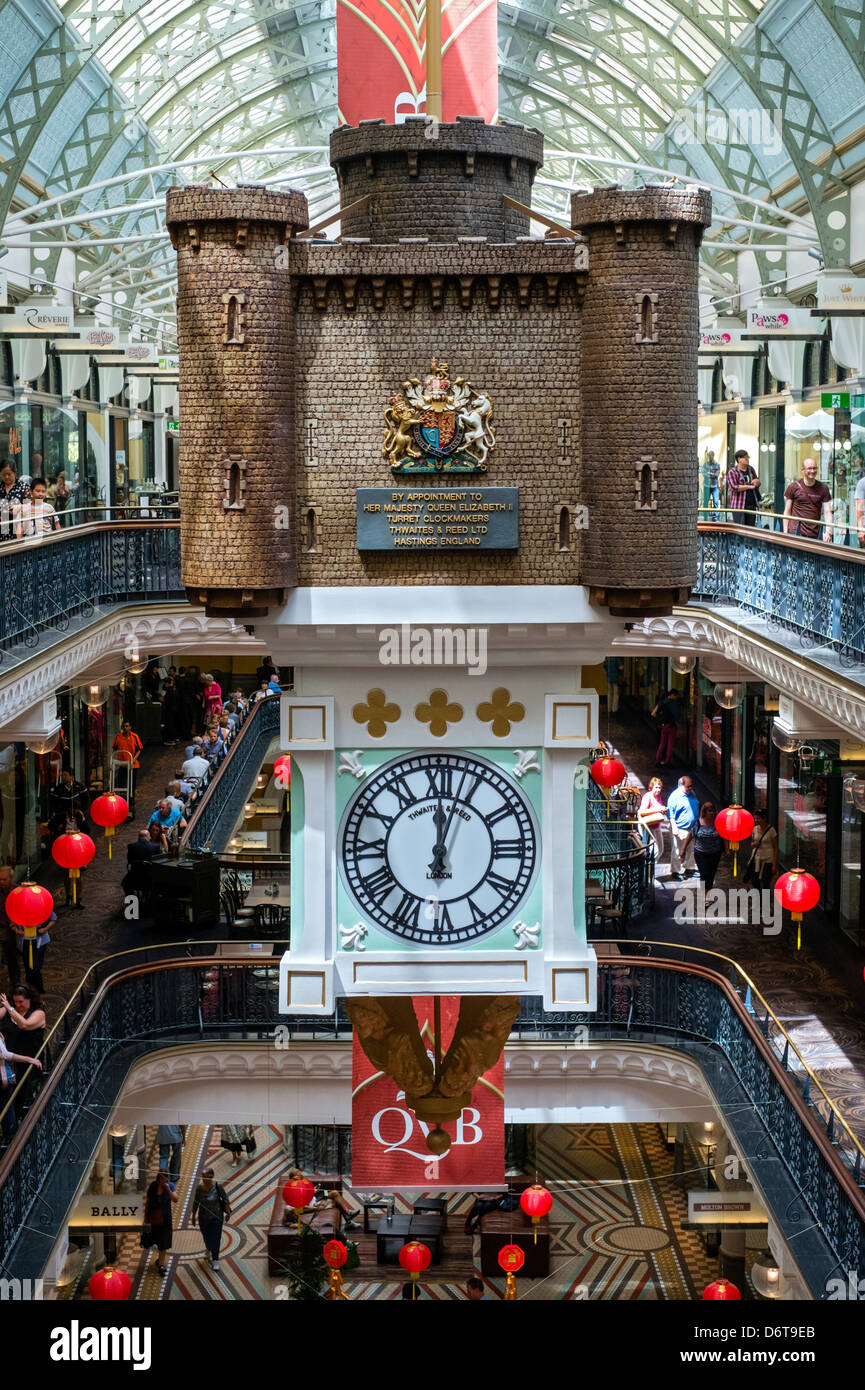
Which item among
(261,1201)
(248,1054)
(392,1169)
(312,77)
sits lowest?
(261,1201)

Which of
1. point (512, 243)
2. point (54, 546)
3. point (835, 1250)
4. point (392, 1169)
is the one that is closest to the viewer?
point (512, 243)

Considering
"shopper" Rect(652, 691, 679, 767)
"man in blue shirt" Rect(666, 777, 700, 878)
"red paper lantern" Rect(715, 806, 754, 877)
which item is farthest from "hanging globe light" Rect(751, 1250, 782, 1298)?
"shopper" Rect(652, 691, 679, 767)

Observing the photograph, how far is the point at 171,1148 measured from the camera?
22250 mm

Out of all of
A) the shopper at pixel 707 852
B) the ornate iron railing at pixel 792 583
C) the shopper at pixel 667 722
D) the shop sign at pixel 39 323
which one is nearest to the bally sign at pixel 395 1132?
the ornate iron railing at pixel 792 583

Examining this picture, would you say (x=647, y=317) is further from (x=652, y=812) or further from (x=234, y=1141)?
(x=234, y=1141)

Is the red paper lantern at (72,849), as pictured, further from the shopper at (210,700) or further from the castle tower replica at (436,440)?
the shopper at (210,700)

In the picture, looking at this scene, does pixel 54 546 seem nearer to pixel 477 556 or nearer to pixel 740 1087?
pixel 740 1087

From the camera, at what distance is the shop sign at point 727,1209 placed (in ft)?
47.1

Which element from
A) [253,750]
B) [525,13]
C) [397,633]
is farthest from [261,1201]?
[525,13]

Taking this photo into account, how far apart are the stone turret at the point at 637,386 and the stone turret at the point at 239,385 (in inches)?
47.4

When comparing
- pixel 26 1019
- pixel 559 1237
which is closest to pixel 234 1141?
pixel 559 1237

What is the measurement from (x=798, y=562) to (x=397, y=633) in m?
8.29

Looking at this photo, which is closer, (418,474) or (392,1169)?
(418,474)

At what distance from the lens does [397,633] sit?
6.97 m
